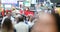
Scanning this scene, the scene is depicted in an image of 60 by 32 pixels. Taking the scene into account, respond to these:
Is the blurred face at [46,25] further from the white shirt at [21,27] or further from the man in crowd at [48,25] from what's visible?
the white shirt at [21,27]

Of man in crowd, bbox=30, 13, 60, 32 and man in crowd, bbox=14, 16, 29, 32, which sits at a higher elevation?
man in crowd, bbox=30, 13, 60, 32

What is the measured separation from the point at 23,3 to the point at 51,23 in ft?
17.0

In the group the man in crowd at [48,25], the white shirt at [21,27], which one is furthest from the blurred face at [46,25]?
the white shirt at [21,27]

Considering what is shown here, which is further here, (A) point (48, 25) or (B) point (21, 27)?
(B) point (21, 27)

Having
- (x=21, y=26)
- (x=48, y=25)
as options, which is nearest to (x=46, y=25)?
(x=48, y=25)

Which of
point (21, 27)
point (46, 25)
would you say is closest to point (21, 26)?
point (21, 27)

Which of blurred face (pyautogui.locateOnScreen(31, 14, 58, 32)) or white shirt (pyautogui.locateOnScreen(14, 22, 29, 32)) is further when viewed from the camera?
white shirt (pyautogui.locateOnScreen(14, 22, 29, 32))

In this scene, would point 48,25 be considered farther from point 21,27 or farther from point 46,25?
point 21,27

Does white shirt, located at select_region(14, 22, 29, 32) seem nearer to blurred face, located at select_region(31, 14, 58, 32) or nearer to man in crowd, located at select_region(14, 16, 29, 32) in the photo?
man in crowd, located at select_region(14, 16, 29, 32)

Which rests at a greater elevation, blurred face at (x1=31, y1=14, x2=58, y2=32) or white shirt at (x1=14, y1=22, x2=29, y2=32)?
blurred face at (x1=31, y1=14, x2=58, y2=32)

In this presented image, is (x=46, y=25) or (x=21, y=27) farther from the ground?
(x=46, y=25)

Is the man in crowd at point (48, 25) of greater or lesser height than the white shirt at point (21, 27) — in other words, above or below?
above

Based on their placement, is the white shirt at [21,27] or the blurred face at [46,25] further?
the white shirt at [21,27]

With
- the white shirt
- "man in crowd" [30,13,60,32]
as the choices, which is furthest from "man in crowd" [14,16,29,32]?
"man in crowd" [30,13,60,32]
